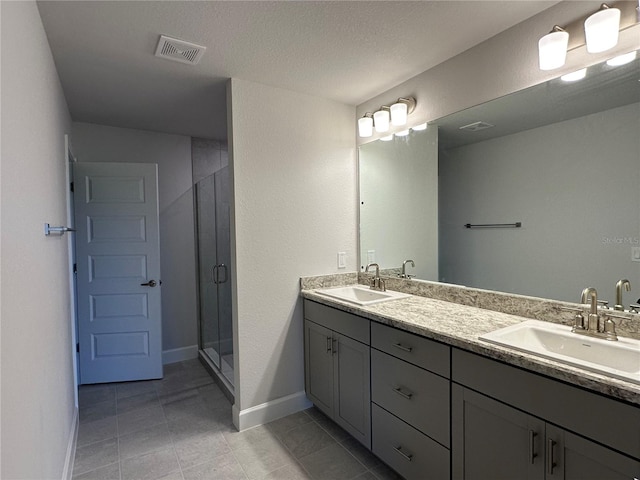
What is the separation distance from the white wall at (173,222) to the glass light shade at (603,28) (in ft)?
10.9

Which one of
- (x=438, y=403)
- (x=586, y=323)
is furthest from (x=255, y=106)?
(x=586, y=323)

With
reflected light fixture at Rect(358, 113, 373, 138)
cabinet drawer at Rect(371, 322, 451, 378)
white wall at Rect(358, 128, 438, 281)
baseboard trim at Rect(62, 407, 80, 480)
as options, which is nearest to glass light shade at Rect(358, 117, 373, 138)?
reflected light fixture at Rect(358, 113, 373, 138)

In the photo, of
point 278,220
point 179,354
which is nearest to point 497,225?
point 278,220

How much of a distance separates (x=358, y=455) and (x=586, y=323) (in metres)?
1.41

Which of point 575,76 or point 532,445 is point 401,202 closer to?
point 575,76

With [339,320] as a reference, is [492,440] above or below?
below

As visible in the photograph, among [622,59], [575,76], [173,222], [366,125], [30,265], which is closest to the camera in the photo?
[30,265]

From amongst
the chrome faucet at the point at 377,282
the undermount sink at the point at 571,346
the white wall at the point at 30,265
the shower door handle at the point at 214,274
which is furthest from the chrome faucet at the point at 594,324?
the shower door handle at the point at 214,274

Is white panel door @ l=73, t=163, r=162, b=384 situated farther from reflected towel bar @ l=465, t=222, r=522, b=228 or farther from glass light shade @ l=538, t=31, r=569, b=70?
glass light shade @ l=538, t=31, r=569, b=70

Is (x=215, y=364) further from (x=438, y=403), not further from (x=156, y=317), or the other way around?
(x=438, y=403)

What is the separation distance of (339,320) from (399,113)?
142 centimetres

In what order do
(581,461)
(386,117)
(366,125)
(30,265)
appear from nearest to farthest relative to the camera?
(581,461)
(30,265)
(386,117)
(366,125)

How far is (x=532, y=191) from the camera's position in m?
1.72

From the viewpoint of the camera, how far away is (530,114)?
1.70 metres
